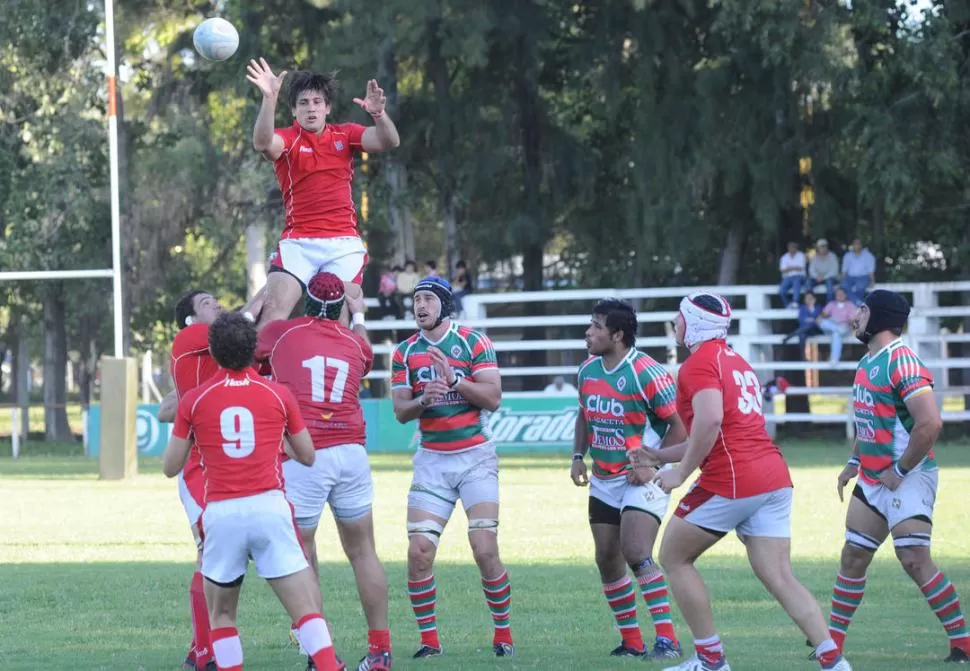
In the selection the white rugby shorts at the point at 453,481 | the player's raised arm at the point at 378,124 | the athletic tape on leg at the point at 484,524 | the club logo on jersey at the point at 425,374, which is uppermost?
the player's raised arm at the point at 378,124

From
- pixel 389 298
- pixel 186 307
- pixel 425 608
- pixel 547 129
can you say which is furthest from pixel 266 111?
pixel 547 129

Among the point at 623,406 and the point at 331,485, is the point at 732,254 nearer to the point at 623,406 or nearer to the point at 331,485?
the point at 623,406

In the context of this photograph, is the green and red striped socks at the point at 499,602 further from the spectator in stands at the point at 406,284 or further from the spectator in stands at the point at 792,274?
the spectator in stands at the point at 406,284

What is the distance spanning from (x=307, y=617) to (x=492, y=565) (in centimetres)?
223

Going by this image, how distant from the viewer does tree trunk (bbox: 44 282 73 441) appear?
45938 mm

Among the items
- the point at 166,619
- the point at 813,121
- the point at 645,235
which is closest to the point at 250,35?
the point at 645,235

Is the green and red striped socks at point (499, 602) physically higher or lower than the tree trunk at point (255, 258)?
lower

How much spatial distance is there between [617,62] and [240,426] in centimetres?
2811

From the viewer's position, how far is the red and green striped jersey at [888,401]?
9477mm

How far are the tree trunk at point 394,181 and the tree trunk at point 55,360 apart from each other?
10291 millimetres

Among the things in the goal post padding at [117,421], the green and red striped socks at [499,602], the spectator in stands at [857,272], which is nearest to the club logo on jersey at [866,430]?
the green and red striped socks at [499,602]

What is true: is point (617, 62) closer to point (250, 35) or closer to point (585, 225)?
point (585, 225)

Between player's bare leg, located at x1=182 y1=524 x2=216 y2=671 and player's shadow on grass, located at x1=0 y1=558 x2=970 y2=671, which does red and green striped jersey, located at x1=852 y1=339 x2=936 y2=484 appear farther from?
player's bare leg, located at x1=182 y1=524 x2=216 y2=671

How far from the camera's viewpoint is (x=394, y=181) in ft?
126
